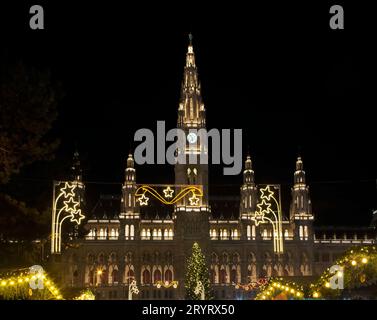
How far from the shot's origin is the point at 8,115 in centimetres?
1836

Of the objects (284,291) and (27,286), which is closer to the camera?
(27,286)

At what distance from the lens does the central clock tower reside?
277 ft

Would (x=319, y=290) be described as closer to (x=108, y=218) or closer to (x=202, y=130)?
(x=202, y=130)

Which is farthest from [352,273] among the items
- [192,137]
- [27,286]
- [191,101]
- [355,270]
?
[191,101]

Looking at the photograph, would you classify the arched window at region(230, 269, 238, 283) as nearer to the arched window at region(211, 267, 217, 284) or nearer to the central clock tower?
the arched window at region(211, 267, 217, 284)

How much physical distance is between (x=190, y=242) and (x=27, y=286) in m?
64.8

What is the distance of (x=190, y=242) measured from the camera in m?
84.3

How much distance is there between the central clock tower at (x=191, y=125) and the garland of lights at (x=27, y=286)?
61329 millimetres

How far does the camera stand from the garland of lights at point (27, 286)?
60.6ft

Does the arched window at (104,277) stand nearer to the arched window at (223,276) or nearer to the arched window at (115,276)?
the arched window at (115,276)

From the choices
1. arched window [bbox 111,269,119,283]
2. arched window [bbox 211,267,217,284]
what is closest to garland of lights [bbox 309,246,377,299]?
arched window [bbox 111,269,119,283]

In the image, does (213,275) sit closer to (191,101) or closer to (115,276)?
(115,276)
